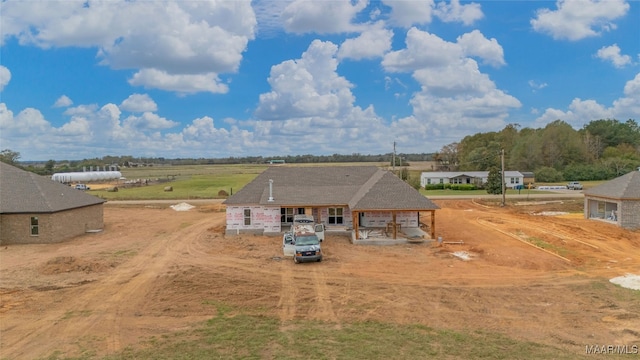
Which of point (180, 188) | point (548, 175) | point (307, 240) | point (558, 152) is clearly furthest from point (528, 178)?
point (307, 240)

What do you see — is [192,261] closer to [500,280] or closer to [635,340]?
[500,280]

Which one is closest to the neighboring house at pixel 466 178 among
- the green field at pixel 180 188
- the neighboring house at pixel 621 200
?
the green field at pixel 180 188

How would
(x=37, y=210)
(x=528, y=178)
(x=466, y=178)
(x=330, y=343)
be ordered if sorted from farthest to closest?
(x=528, y=178) → (x=466, y=178) → (x=37, y=210) → (x=330, y=343)

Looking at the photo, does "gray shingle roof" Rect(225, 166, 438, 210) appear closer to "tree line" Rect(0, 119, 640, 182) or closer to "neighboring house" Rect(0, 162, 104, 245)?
"neighboring house" Rect(0, 162, 104, 245)

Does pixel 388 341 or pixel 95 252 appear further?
pixel 95 252

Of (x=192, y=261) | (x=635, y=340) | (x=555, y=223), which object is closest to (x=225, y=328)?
(x=192, y=261)

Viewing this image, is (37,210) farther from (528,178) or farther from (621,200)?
(528,178)
